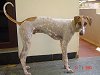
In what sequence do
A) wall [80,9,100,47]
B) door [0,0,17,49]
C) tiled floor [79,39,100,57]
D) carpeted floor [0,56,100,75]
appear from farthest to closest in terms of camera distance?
1. wall [80,9,100,47]
2. tiled floor [79,39,100,57]
3. door [0,0,17,49]
4. carpeted floor [0,56,100,75]

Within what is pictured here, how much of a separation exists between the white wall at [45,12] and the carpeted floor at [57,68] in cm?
20

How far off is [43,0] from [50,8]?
0.15m

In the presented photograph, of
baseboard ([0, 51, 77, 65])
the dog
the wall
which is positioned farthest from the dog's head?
the wall

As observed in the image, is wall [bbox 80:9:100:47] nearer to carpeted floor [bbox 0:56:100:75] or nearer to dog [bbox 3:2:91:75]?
carpeted floor [bbox 0:56:100:75]

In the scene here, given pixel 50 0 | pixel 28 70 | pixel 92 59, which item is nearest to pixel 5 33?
pixel 28 70

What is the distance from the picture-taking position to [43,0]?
8.06ft

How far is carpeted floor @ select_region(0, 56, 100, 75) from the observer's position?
2209mm

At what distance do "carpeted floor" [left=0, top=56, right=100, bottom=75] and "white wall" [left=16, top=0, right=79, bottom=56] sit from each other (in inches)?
7.8

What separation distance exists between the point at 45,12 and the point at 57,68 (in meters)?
0.78

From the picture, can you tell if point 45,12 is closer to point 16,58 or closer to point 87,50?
point 16,58

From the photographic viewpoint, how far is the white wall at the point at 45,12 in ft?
7.93

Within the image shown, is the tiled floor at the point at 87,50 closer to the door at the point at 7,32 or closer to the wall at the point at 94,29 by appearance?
the wall at the point at 94,29

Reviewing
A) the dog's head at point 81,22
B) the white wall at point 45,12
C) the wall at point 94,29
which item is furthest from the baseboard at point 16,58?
the wall at point 94,29

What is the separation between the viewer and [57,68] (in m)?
2.34
